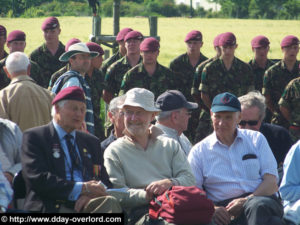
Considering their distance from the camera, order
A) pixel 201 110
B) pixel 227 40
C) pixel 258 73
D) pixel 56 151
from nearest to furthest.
Result: pixel 56 151, pixel 227 40, pixel 201 110, pixel 258 73

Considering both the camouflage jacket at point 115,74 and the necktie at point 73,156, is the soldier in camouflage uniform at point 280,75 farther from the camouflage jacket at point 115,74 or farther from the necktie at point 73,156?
the necktie at point 73,156

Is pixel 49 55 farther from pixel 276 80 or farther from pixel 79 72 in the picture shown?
pixel 276 80

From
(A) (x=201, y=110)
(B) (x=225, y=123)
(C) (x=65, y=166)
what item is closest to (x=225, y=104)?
(B) (x=225, y=123)

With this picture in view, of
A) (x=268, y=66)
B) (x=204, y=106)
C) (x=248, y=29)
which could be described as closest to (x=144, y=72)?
(x=204, y=106)

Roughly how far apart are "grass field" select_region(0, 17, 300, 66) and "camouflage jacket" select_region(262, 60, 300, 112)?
26.5 feet

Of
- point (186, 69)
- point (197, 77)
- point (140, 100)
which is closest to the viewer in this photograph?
point (140, 100)

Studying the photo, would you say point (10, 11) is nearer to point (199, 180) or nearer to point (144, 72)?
point (144, 72)

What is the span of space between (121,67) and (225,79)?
158cm

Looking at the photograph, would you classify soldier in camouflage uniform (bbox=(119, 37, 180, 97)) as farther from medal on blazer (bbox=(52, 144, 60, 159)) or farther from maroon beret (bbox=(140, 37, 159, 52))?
medal on blazer (bbox=(52, 144, 60, 159))

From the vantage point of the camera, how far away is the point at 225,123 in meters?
5.83

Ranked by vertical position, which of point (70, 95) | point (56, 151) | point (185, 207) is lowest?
point (185, 207)

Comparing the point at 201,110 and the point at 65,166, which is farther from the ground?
the point at 65,166

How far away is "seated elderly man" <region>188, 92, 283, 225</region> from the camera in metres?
5.69

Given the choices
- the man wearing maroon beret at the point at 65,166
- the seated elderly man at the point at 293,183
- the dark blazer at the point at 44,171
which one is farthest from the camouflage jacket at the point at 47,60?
the seated elderly man at the point at 293,183
